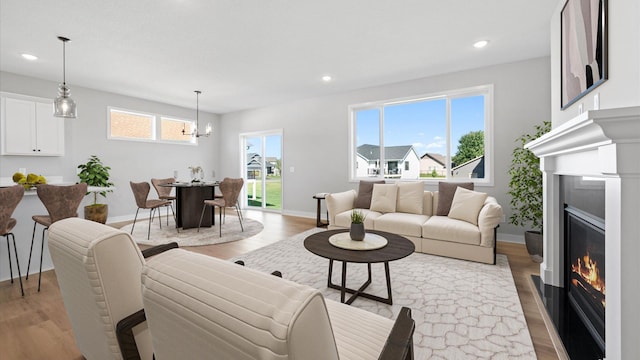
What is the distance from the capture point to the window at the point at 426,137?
431 centimetres

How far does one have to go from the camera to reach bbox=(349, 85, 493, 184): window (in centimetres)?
431

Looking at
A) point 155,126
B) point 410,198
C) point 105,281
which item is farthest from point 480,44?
point 155,126

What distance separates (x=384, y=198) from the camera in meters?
4.17

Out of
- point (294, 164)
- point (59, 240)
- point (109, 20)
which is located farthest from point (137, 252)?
point (294, 164)

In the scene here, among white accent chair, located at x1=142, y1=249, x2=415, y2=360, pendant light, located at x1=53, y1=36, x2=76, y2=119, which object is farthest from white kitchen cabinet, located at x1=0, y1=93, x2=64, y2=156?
white accent chair, located at x1=142, y1=249, x2=415, y2=360

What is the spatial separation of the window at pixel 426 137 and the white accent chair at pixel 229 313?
4302 millimetres

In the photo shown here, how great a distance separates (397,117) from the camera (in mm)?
5062

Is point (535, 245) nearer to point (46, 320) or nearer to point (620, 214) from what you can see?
point (620, 214)

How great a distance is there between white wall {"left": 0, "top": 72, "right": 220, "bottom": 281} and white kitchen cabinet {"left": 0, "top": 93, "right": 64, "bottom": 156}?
0.56 ft

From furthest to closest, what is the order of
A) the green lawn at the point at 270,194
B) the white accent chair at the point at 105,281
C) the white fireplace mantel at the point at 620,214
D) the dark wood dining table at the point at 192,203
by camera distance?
the green lawn at the point at 270,194 → the dark wood dining table at the point at 192,203 → the white fireplace mantel at the point at 620,214 → the white accent chair at the point at 105,281

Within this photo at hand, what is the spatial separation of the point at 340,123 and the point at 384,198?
2077mm

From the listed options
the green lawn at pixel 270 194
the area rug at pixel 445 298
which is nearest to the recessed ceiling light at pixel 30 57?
the area rug at pixel 445 298

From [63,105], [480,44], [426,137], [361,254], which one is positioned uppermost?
[480,44]

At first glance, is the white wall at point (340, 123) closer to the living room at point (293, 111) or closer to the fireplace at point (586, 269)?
the living room at point (293, 111)
